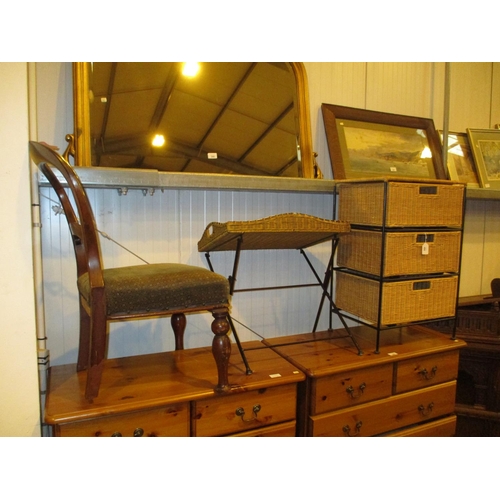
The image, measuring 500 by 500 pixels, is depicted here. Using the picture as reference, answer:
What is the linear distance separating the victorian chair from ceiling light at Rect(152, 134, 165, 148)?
0.44 meters

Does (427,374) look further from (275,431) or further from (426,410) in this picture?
(275,431)

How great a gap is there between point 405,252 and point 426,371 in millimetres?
566

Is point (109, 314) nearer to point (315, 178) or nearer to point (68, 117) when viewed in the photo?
point (68, 117)

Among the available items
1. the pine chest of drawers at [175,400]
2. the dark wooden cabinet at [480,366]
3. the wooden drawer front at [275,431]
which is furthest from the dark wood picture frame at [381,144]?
the wooden drawer front at [275,431]

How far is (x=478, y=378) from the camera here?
2.01 meters

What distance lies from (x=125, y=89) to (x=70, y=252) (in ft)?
2.31

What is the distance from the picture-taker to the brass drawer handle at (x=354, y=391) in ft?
5.05

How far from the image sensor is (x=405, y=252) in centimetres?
160

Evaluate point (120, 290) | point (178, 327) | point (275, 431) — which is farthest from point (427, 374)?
point (120, 290)

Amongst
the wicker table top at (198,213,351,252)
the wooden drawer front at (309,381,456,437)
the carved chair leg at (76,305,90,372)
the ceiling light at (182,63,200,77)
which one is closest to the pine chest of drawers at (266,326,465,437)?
the wooden drawer front at (309,381,456,437)

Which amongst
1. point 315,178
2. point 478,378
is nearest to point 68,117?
point 315,178

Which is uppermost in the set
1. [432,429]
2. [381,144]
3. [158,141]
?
[381,144]

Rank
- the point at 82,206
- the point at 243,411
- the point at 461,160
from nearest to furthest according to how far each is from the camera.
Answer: the point at 82,206 < the point at 243,411 < the point at 461,160

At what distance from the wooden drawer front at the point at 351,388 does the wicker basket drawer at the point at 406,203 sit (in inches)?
24.9
